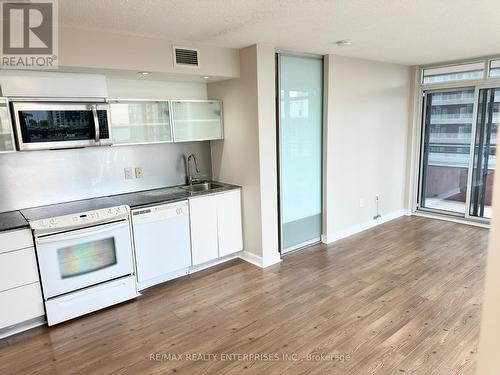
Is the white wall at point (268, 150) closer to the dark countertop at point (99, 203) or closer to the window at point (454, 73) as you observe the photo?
the dark countertop at point (99, 203)

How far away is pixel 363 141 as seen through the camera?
5.14 meters

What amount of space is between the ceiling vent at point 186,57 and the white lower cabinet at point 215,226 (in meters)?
1.45

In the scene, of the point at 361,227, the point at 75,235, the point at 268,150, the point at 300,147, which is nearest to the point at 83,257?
the point at 75,235

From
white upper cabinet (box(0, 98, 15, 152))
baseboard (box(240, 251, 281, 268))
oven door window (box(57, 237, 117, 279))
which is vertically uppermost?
white upper cabinet (box(0, 98, 15, 152))

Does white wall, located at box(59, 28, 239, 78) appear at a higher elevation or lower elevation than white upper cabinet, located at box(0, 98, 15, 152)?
higher

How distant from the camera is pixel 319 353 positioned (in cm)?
257

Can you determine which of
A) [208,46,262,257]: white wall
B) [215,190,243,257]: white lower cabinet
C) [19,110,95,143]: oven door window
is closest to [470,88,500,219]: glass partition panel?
[208,46,262,257]: white wall

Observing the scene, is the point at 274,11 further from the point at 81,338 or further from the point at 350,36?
the point at 81,338

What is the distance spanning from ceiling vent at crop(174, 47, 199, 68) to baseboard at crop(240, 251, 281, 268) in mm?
2324

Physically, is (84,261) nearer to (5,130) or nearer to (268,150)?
(5,130)

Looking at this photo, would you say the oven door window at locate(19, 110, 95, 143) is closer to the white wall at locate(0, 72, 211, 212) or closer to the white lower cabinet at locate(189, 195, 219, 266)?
the white wall at locate(0, 72, 211, 212)

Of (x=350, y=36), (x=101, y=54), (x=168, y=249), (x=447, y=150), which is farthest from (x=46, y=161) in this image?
(x=447, y=150)

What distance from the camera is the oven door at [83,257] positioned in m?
2.92

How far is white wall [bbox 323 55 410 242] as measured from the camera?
4.68 metres
